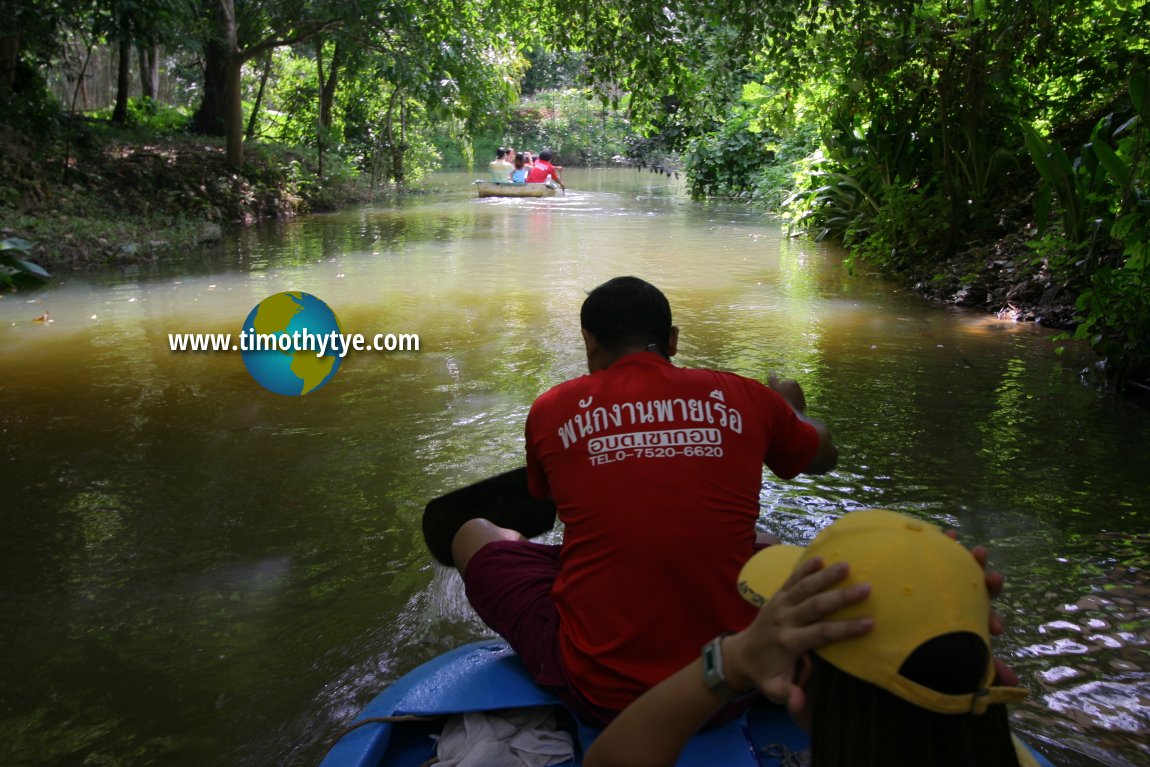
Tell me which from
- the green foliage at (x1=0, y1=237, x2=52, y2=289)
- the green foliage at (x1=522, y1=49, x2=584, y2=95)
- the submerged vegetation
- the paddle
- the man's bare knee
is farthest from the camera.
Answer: the green foliage at (x1=522, y1=49, x2=584, y2=95)

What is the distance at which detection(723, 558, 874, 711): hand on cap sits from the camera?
1.17 metres

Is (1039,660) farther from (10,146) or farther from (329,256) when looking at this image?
(10,146)

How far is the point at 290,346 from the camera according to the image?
648cm

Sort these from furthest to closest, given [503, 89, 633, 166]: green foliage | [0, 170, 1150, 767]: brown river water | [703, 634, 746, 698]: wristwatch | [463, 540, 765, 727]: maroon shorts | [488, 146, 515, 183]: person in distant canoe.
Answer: [503, 89, 633, 166]: green foliage, [488, 146, 515, 183]: person in distant canoe, [0, 170, 1150, 767]: brown river water, [463, 540, 765, 727]: maroon shorts, [703, 634, 746, 698]: wristwatch

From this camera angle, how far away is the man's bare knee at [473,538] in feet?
8.53

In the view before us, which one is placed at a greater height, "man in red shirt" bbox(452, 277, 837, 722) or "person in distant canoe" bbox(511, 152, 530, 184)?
"person in distant canoe" bbox(511, 152, 530, 184)

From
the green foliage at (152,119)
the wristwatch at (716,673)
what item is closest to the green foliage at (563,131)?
the green foliage at (152,119)

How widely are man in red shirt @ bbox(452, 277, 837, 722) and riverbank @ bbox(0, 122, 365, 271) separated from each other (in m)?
8.53

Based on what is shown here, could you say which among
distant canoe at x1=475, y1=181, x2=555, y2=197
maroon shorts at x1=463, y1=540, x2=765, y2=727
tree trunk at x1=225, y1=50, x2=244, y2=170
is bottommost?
maroon shorts at x1=463, y1=540, x2=765, y2=727

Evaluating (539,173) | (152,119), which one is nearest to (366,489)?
(152,119)

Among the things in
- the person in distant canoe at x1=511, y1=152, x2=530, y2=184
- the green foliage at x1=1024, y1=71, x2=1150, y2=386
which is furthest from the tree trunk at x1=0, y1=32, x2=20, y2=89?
the green foliage at x1=1024, y1=71, x2=1150, y2=386

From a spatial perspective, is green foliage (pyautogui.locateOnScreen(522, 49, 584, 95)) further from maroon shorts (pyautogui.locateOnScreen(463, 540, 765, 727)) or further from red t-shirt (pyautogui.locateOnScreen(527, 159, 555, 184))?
maroon shorts (pyautogui.locateOnScreen(463, 540, 765, 727))

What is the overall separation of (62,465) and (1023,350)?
5.97 metres

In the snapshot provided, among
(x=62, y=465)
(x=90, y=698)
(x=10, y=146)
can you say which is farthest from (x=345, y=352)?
(x=10, y=146)
